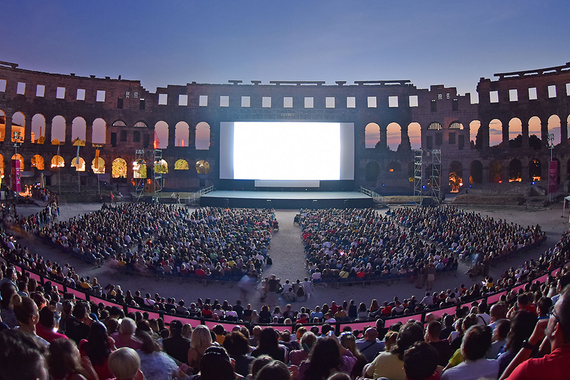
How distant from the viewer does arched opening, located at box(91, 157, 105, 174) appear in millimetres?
45062

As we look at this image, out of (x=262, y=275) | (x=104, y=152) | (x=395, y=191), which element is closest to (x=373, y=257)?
(x=262, y=275)

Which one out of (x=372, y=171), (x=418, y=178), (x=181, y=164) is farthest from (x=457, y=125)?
(x=181, y=164)

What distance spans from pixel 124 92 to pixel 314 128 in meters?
24.4

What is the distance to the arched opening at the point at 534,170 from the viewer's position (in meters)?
43.5

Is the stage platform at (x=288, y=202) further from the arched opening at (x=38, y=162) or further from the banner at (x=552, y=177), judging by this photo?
the arched opening at (x=38, y=162)

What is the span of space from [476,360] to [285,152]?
34.8 m

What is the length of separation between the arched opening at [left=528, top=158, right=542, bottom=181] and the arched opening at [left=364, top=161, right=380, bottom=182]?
1706 centimetres

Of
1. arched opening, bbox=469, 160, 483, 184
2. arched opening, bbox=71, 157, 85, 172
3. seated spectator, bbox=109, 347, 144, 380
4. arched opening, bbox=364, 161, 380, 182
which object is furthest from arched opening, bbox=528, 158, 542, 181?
arched opening, bbox=71, 157, 85, 172

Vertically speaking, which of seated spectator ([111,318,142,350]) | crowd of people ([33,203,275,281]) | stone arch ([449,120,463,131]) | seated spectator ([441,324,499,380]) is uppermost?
stone arch ([449,120,463,131])

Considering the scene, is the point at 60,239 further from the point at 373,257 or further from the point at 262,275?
the point at 373,257

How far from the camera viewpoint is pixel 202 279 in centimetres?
1403

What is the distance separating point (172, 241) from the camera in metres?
17.9

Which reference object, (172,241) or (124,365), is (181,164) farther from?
(124,365)

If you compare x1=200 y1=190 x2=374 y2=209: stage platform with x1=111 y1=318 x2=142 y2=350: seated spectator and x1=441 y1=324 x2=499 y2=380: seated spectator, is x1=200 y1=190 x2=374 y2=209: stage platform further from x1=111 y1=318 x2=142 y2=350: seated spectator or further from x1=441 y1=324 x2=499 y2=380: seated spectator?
x1=441 y1=324 x2=499 y2=380: seated spectator
